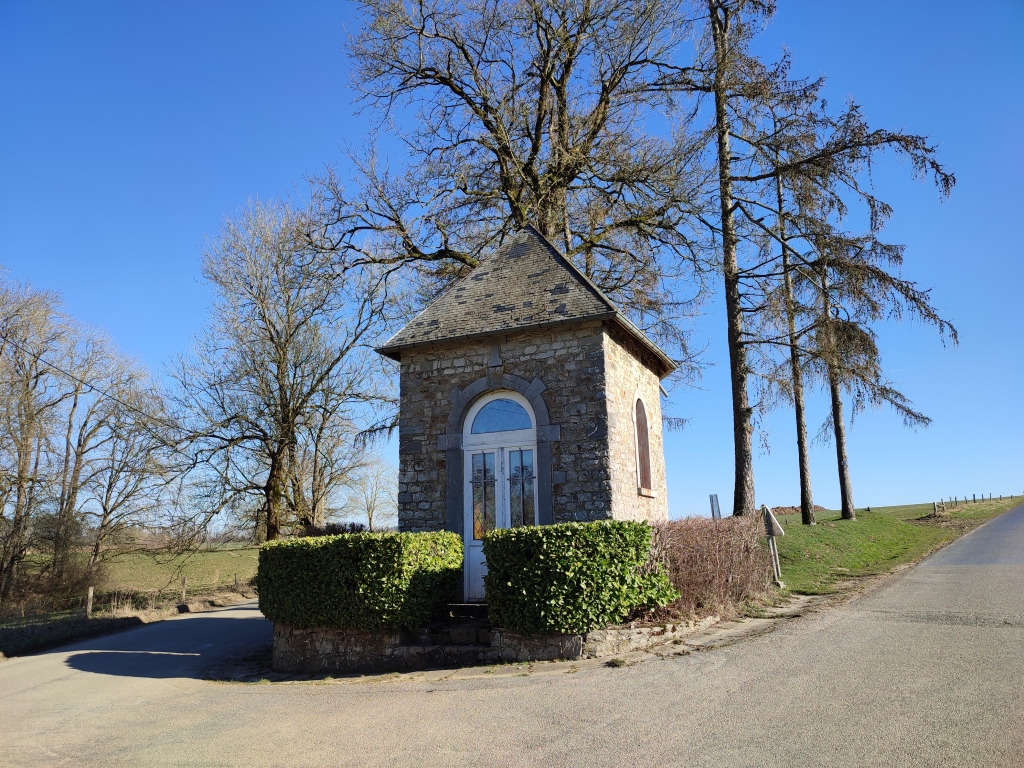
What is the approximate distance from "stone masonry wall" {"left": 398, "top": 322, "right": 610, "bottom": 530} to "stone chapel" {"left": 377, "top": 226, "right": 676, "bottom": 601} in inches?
0.7

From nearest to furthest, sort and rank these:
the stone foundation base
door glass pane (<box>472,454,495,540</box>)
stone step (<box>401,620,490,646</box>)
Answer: the stone foundation base, stone step (<box>401,620,490,646</box>), door glass pane (<box>472,454,495,540</box>)

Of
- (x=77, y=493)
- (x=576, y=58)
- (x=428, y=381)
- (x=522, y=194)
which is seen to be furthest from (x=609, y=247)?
(x=77, y=493)

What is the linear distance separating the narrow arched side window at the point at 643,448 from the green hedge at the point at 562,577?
3.49 m

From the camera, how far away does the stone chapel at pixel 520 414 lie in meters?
10.1

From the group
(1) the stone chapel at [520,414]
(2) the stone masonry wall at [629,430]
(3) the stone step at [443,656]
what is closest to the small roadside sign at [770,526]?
(2) the stone masonry wall at [629,430]

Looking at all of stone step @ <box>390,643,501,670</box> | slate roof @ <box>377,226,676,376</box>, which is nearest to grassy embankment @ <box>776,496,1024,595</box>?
slate roof @ <box>377,226,676,376</box>

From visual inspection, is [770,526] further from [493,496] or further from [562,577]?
[562,577]

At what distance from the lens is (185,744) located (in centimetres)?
607

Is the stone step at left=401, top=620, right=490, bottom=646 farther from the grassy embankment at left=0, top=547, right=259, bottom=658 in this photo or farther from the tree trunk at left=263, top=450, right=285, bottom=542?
the tree trunk at left=263, top=450, right=285, bottom=542

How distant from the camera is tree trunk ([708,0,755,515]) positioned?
16766 mm

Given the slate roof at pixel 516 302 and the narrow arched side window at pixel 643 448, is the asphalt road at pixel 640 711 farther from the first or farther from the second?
the slate roof at pixel 516 302

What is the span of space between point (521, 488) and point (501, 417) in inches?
47.4

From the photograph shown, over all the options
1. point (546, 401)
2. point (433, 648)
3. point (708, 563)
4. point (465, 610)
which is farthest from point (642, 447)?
point (433, 648)

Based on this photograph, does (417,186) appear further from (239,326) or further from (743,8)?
(743,8)
